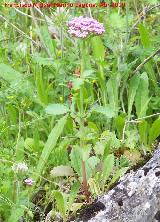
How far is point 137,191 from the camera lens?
88.1 inches

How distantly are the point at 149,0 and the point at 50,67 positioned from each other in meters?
0.81

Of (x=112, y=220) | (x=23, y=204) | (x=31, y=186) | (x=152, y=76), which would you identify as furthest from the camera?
(x=152, y=76)

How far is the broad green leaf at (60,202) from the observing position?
2408 mm

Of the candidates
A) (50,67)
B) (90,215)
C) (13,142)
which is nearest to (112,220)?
(90,215)

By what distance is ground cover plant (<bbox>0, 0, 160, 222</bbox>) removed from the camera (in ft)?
8.18

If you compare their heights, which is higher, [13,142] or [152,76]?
[152,76]

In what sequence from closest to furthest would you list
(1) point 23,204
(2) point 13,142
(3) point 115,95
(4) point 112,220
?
(4) point 112,220
(1) point 23,204
(2) point 13,142
(3) point 115,95

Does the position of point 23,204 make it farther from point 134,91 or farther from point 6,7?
point 6,7

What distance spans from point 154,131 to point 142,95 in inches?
15.1

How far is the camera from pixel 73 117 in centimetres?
253

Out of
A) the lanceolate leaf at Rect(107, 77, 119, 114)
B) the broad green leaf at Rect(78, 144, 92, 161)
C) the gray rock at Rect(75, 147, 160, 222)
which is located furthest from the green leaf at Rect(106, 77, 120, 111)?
the gray rock at Rect(75, 147, 160, 222)

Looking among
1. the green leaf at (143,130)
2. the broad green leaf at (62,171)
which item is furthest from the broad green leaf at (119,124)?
the broad green leaf at (62,171)

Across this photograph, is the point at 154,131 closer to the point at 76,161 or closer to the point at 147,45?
the point at 76,161

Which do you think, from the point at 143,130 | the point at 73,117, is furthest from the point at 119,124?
the point at 73,117
